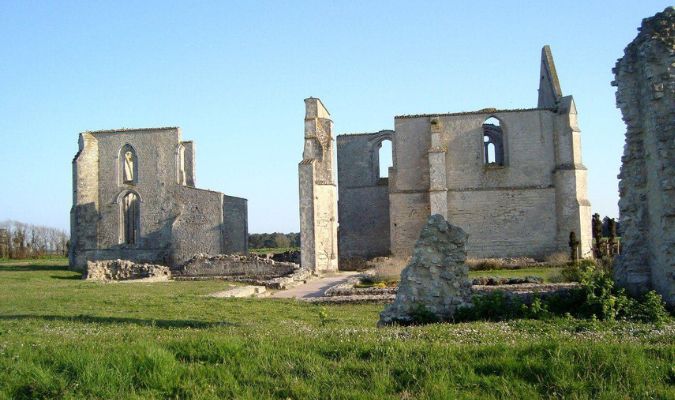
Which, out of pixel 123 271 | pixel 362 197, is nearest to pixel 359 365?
pixel 123 271

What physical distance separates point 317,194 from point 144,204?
9.89 metres

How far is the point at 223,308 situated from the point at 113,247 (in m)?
21.5

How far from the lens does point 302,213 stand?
91.4ft

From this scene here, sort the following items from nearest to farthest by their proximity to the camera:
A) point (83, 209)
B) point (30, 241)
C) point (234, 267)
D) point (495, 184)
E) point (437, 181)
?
1. point (234, 267)
2. point (437, 181)
3. point (495, 184)
4. point (83, 209)
5. point (30, 241)

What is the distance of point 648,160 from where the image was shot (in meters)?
9.93

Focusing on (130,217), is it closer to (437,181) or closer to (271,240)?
(437,181)

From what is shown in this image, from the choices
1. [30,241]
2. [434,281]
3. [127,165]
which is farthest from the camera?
[30,241]

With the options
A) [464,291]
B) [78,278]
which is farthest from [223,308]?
[78,278]

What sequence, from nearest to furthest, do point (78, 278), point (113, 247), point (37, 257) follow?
point (78, 278), point (113, 247), point (37, 257)

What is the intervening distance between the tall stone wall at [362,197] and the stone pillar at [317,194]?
13.4 ft

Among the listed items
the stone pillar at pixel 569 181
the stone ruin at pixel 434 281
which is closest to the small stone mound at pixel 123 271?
the stone pillar at pixel 569 181

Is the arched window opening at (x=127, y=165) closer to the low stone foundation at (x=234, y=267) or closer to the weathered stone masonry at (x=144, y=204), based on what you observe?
the weathered stone masonry at (x=144, y=204)

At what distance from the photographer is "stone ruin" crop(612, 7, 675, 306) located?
906 cm

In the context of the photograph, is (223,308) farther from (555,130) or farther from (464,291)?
(555,130)
